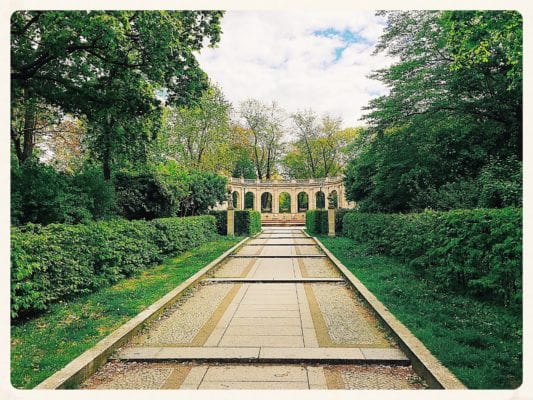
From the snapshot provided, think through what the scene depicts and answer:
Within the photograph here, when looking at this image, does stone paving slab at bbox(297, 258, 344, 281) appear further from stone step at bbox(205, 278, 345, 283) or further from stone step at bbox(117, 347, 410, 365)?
stone step at bbox(117, 347, 410, 365)

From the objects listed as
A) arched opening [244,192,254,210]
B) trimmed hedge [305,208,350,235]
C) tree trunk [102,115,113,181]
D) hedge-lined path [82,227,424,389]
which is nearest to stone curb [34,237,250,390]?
hedge-lined path [82,227,424,389]

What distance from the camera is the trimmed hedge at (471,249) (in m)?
4.29

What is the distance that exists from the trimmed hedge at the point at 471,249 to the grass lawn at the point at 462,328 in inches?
9.9

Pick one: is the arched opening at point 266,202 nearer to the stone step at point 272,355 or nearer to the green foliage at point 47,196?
the green foliage at point 47,196

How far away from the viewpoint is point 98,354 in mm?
3375

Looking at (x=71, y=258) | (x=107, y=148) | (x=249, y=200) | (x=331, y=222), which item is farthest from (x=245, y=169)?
(x=71, y=258)

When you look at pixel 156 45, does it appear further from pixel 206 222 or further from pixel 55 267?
pixel 206 222

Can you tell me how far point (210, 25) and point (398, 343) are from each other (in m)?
6.45

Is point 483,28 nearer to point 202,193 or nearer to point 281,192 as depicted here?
point 202,193

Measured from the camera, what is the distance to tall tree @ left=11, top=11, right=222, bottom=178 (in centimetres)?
577

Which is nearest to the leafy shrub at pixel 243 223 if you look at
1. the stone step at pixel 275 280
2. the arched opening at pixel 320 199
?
the stone step at pixel 275 280

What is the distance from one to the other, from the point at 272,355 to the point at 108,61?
21.0 feet

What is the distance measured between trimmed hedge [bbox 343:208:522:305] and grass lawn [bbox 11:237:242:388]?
14.8 ft

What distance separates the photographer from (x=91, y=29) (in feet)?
17.9
